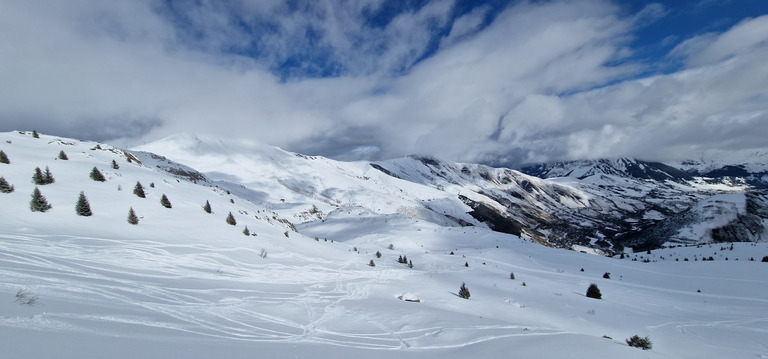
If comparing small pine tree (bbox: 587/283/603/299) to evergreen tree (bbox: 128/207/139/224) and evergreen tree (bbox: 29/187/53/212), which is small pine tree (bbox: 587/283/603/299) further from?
evergreen tree (bbox: 29/187/53/212)

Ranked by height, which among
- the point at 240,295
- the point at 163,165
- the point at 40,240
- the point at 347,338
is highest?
the point at 163,165

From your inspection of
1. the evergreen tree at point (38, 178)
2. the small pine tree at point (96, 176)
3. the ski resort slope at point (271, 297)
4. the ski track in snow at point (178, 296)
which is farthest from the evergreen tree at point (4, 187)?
the ski track in snow at point (178, 296)

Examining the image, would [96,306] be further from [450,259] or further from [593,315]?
[450,259]

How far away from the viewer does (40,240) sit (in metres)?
8.44

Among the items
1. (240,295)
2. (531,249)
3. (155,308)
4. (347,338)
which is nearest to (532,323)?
(347,338)

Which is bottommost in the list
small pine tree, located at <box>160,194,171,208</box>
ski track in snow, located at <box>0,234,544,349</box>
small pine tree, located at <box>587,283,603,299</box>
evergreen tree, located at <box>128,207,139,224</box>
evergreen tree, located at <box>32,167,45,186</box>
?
small pine tree, located at <box>587,283,603,299</box>

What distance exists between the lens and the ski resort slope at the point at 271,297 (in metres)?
4.33

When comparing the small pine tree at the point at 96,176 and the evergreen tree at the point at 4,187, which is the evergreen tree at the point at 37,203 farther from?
the small pine tree at the point at 96,176

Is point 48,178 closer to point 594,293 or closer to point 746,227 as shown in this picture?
point 594,293

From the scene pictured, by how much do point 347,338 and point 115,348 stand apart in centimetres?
331

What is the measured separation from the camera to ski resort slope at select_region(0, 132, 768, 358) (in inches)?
171

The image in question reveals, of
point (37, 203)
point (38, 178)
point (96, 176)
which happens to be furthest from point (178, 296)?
point (96, 176)

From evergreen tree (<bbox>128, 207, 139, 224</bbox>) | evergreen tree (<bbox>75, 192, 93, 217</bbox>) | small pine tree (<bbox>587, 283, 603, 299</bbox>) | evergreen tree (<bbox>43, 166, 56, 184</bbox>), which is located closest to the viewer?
evergreen tree (<bbox>75, 192, 93, 217</bbox>)

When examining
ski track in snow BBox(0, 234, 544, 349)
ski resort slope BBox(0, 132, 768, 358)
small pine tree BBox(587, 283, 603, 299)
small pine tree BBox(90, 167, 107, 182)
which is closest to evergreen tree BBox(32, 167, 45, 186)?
ski resort slope BBox(0, 132, 768, 358)
